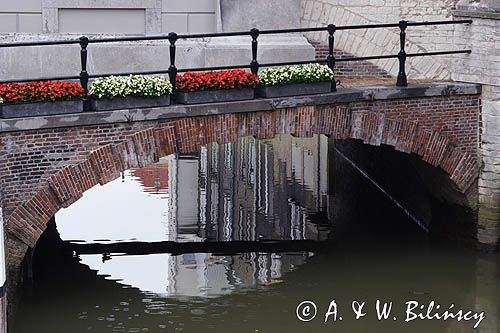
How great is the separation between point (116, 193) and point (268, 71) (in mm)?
7534

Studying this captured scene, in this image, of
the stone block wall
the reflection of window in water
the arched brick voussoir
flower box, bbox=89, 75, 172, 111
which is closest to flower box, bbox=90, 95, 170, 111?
flower box, bbox=89, 75, 172, 111

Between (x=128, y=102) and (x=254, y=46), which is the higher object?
(x=254, y=46)

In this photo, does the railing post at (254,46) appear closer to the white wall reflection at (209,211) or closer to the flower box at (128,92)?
the flower box at (128,92)

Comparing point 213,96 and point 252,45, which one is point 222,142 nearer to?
point 213,96

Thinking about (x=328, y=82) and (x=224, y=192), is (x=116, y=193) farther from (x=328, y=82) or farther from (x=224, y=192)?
(x=328, y=82)

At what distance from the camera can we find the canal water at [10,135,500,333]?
14125mm

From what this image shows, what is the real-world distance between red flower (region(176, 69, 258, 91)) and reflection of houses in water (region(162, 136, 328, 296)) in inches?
96.7

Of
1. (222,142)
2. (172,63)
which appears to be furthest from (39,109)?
(222,142)

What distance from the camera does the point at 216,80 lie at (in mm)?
14734

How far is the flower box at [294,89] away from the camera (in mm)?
15188

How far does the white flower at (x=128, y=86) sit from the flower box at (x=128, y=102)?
0.06m

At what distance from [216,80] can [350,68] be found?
4.44 m

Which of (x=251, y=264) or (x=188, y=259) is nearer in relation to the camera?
(x=251, y=264)

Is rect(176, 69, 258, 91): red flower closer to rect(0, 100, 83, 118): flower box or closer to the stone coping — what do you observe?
the stone coping
